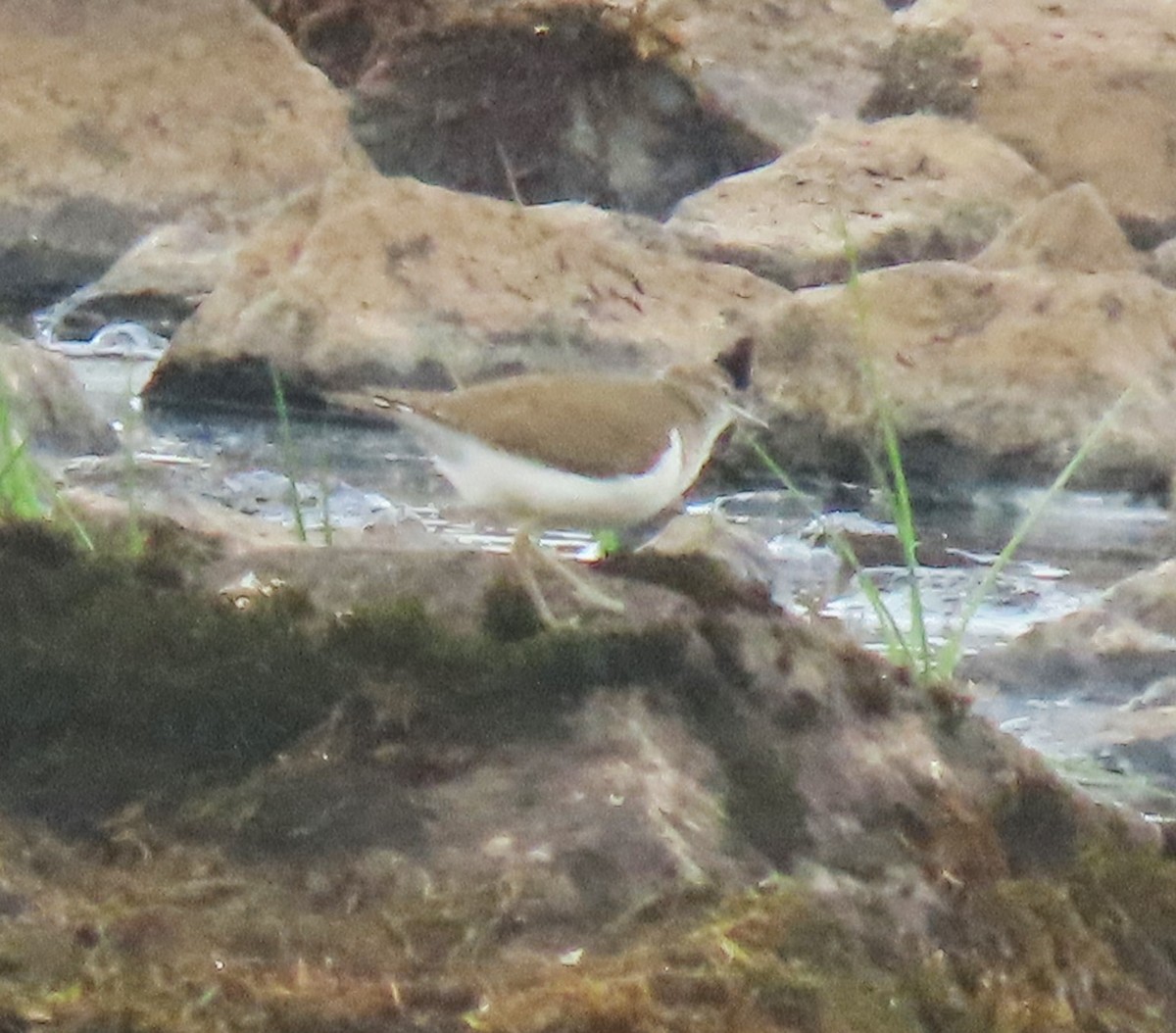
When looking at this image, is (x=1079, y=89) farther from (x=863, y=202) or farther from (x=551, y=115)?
(x=551, y=115)

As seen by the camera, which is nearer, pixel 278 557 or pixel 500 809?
pixel 500 809

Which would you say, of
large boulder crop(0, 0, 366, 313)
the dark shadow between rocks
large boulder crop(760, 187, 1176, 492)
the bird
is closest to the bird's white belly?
the bird

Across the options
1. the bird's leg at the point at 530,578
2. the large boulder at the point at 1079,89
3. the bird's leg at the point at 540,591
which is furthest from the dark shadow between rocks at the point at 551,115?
the bird's leg at the point at 540,591

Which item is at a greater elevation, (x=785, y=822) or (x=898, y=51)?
(x=785, y=822)

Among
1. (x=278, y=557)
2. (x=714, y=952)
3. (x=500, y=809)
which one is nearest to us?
(x=714, y=952)

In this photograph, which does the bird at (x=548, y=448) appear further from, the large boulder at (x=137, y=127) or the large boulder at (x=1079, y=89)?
the large boulder at (x=1079, y=89)

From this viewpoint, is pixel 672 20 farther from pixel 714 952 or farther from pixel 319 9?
pixel 714 952

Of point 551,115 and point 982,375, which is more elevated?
point 982,375

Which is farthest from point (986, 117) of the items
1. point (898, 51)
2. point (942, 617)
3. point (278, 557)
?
point (278, 557)

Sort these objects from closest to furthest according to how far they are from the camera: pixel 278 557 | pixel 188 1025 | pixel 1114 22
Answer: pixel 188 1025
pixel 278 557
pixel 1114 22

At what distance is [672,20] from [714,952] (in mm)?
13556

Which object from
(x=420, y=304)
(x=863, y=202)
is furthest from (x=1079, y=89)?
(x=420, y=304)

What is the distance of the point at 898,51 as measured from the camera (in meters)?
16.0

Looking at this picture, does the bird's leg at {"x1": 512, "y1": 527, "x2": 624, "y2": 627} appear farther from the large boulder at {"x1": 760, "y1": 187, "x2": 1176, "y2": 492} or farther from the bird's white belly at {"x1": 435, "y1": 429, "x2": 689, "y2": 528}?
the large boulder at {"x1": 760, "y1": 187, "x2": 1176, "y2": 492}
